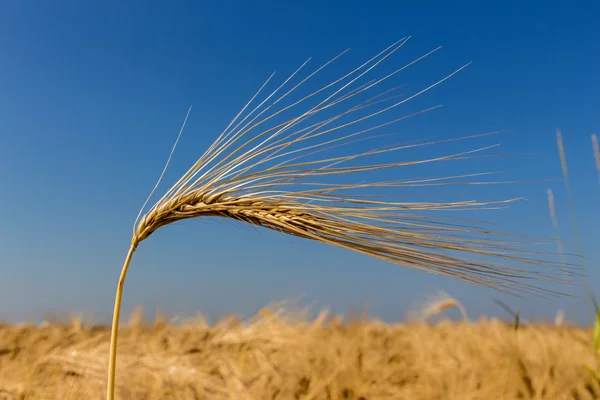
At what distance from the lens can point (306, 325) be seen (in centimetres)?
220

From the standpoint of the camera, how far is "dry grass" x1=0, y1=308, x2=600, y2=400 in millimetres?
1666

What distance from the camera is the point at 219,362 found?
178 cm

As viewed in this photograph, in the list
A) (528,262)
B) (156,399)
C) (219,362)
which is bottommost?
(156,399)

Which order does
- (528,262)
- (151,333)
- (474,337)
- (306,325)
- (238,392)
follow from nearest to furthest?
(528,262) < (238,392) < (474,337) < (306,325) < (151,333)

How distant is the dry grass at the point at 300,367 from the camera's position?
1.67 m

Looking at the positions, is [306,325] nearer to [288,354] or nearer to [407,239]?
[288,354]

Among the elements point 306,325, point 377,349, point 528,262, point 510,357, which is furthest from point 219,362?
point 528,262

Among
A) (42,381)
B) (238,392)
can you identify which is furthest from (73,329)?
(238,392)

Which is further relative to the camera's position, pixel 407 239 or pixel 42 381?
pixel 42 381

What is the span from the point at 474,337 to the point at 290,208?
1174 millimetres

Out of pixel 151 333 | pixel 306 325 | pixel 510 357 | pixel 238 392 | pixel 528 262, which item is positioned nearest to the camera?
pixel 528 262

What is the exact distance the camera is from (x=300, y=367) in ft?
5.75

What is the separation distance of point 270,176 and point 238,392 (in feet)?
2.25

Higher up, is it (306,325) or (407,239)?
(407,239)
